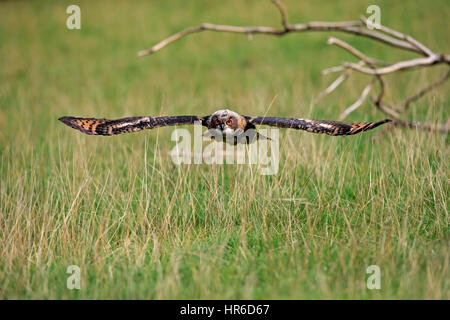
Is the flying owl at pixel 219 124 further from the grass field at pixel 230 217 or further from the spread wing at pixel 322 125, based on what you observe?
the grass field at pixel 230 217

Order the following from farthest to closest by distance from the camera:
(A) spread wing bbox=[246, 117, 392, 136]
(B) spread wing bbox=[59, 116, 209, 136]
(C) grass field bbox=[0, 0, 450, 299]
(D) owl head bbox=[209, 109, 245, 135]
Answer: (D) owl head bbox=[209, 109, 245, 135] < (B) spread wing bbox=[59, 116, 209, 136] < (A) spread wing bbox=[246, 117, 392, 136] < (C) grass field bbox=[0, 0, 450, 299]

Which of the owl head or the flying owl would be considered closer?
the flying owl

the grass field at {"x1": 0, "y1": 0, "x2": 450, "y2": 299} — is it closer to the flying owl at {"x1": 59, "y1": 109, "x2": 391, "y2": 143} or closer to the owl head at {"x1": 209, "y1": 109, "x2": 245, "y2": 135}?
the flying owl at {"x1": 59, "y1": 109, "x2": 391, "y2": 143}

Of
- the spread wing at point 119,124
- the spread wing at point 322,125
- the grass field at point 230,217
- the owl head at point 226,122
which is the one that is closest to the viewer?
the grass field at point 230,217

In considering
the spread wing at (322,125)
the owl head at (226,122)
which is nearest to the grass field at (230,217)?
the owl head at (226,122)

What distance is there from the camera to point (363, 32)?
360 inches

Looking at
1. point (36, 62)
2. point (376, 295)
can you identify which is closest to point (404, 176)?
point (376, 295)

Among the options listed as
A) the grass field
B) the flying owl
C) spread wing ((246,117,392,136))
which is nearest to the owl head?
the flying owl

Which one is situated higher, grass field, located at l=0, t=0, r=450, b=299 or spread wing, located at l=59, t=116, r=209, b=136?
spread wing, located at l=59, t=116, r=209, b=136

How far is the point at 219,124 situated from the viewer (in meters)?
6.57

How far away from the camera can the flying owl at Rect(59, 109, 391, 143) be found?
19.2ft

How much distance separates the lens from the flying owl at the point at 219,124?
19.2ft
